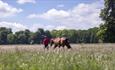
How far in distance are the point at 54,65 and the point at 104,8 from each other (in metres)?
68.2

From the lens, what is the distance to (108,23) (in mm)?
75438

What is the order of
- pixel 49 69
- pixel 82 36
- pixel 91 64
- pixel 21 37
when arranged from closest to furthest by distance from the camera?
pixel 49 69
pixel 91 64
pixel 21 37
pixel 82 36

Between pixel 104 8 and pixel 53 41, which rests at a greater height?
pixel 104 8

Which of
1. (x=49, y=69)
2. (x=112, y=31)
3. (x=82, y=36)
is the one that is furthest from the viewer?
(x=82, y=36)

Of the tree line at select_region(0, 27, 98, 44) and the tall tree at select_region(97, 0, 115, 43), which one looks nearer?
the tall tree at select_region(97, 0, 115, 43)

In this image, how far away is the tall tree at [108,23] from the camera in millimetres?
73863

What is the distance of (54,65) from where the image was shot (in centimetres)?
853

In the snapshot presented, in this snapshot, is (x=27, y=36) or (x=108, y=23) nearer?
(x=108, y=23)

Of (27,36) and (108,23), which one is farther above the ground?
(108,23)

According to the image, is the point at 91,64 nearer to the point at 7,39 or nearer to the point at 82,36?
the point at 7,39

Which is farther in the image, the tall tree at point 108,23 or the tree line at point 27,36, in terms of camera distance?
the tree line at point 27,36

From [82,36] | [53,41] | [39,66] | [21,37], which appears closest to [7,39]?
[21,37]

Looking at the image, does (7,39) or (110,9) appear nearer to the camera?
(110,9)

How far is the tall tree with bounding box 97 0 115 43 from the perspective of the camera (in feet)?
242
